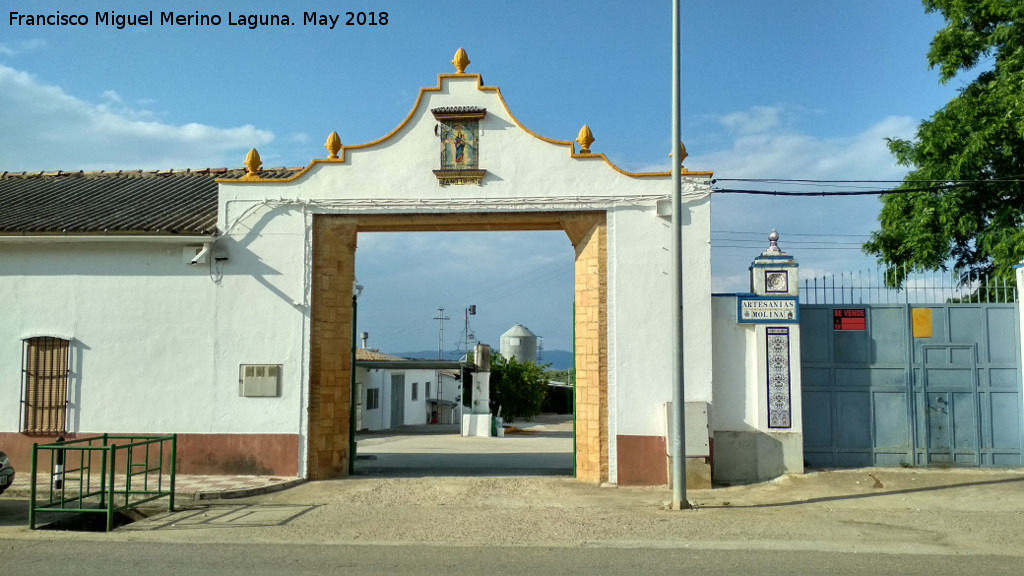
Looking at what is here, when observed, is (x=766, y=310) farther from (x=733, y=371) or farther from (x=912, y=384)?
(x=912, y=384)

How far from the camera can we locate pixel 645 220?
1290cm

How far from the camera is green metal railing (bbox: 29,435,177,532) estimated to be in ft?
30.9

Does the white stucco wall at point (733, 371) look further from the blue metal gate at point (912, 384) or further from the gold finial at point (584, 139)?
the gold finial at point (584, 139)

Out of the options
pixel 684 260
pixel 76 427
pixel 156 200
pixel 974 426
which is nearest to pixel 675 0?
pixel 684 260

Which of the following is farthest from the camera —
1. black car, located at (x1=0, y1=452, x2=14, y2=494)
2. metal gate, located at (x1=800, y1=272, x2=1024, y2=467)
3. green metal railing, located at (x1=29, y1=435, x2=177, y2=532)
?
metal gate, located at (x1=800, y1=272, x2=1024, y2=467)

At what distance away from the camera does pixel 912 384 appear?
43.0 ft

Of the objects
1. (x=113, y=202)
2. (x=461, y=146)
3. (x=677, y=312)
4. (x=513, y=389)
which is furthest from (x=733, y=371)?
(x=513, y=389)

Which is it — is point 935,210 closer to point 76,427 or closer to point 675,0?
point 675,0

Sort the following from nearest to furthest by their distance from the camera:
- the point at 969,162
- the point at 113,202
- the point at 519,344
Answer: the point at 113,202 < the point at 969,162 < the point at 519,344

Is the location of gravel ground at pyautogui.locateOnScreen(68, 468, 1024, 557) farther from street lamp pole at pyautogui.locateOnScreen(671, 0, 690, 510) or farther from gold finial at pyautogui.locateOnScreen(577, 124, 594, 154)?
gold finial at pyautogui.locateOnScreen(577, 124, 594, 154)

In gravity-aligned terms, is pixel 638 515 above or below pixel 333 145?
below

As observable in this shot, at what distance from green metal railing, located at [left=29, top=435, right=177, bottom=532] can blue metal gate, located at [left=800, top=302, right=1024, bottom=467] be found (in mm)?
9483

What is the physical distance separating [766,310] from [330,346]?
22.3ft

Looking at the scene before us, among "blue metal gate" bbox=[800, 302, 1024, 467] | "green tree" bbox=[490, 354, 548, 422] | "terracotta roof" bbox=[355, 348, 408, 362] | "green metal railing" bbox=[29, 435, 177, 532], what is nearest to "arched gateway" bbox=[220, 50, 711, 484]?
"blue metal gate" bbox=[800, 302, 1024, 467]
